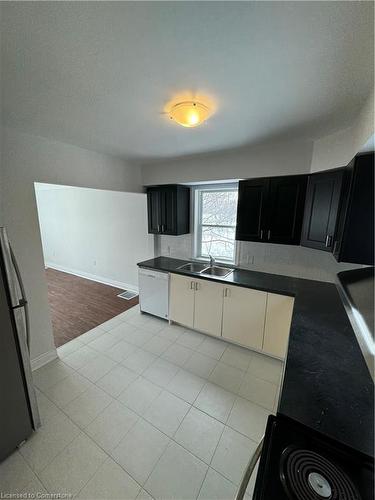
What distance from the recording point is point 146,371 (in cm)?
224

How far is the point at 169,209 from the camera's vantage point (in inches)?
125

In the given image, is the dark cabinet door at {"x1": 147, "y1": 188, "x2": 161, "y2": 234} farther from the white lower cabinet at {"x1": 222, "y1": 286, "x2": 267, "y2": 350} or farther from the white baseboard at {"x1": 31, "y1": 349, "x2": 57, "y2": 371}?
the white baseboard at {"x1": 31, "y1": 349, "x2": 57, "y2": 371}

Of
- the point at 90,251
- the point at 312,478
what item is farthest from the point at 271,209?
the point at 90,251

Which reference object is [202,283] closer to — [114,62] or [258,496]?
[258,496]

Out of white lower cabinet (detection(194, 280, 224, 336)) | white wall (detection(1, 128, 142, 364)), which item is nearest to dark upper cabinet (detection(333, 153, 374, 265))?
white lower cabinet (detection(194, 280, 224, 336))

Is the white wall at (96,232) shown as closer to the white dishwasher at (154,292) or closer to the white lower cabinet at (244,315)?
the white dishwasher at (154,292)

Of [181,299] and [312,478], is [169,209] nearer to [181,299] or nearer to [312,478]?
[181,299]

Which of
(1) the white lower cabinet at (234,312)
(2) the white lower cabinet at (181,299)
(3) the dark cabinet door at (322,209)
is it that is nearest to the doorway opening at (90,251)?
(2) the white lower cabinet at (181,299)

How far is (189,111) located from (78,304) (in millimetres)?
3790

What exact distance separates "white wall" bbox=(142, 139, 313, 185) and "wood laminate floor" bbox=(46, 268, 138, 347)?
7.81 ft

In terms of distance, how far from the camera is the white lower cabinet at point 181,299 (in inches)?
112

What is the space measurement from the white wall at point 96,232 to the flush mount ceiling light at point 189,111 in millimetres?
2524

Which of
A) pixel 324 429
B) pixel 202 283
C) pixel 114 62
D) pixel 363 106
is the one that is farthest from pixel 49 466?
pixel 363 106

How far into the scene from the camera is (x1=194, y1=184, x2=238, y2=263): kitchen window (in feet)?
10.2
